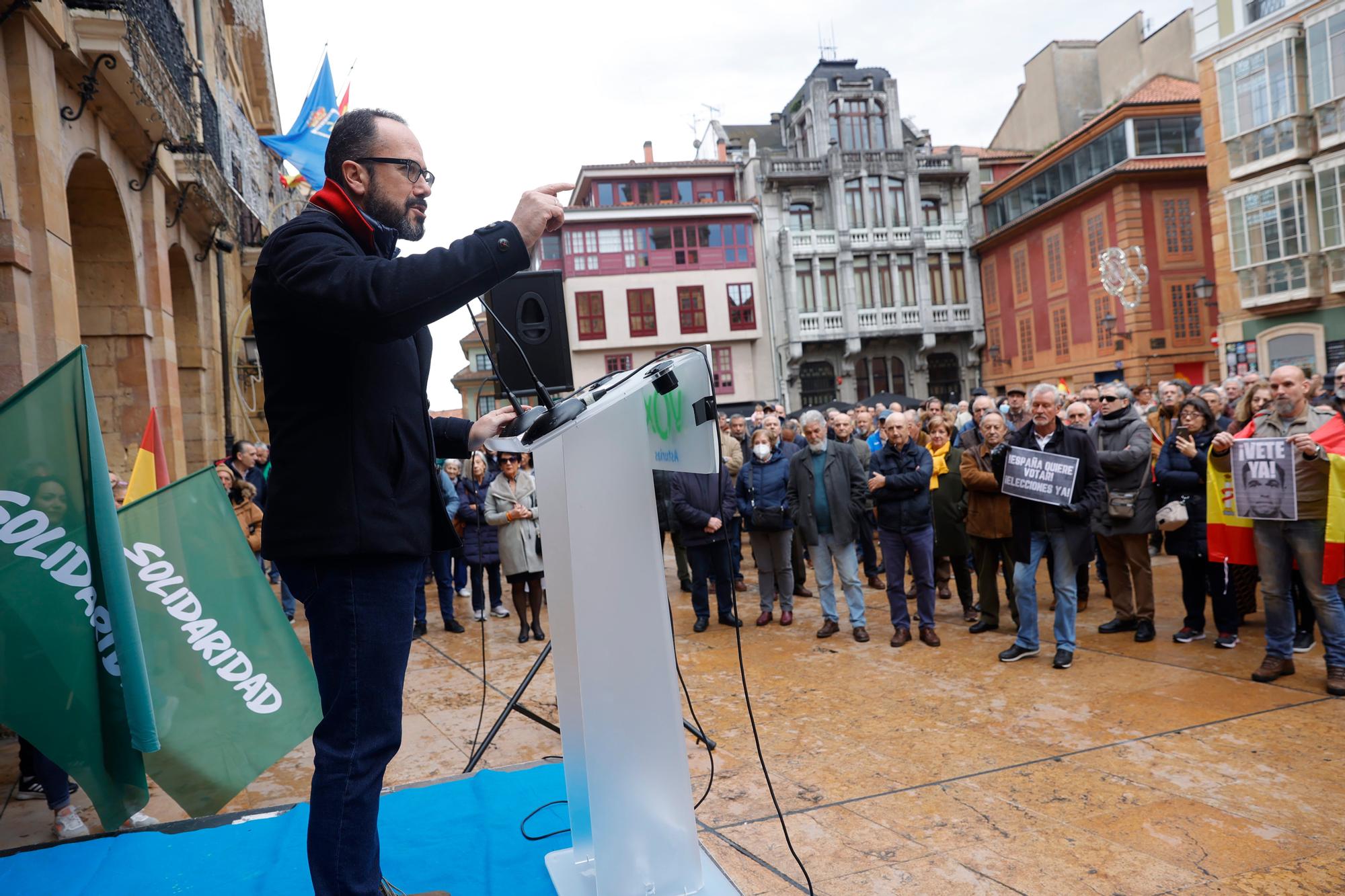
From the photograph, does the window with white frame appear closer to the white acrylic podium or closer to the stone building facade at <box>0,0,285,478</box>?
the stone building facade at <box>0,0,285,478</box>

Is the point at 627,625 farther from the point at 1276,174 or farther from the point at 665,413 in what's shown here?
the point at 1276,174

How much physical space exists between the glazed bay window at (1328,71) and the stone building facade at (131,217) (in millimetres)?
22909

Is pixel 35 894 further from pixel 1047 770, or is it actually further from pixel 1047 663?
pixel 1047 663

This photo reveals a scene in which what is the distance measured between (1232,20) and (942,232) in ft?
47.2

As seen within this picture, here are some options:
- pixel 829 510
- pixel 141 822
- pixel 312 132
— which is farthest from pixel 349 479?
pixel 312 132

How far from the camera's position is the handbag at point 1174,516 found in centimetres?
665

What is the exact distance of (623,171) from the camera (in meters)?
35.8

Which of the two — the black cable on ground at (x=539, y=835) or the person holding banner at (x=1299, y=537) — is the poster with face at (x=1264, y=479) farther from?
the black cable on ground at (x=539, y=835)

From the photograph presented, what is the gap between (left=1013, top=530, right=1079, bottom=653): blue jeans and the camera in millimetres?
6324

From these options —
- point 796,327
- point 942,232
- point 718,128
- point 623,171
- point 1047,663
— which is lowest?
point 1047,663

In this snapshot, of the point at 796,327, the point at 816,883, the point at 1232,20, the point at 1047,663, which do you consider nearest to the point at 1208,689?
the point at 1047,663

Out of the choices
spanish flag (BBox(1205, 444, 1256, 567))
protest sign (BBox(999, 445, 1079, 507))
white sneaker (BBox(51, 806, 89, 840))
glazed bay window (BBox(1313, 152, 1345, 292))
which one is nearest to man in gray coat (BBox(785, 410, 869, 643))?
protest sign (BBox(999, 445, 1079, 507))

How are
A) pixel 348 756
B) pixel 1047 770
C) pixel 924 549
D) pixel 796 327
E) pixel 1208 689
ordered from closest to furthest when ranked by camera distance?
pixel 348 756, pixel 1047 770, pixel 1208 689, pixel 924 549, pixel 796 327

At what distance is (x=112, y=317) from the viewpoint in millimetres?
9297
